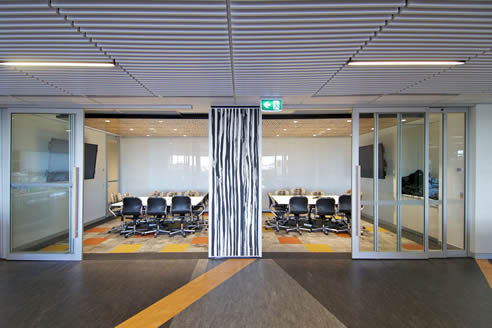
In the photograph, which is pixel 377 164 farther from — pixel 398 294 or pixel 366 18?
pixel 366 18

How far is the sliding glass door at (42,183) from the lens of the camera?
4.70 m

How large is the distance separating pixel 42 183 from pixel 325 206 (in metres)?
6.06

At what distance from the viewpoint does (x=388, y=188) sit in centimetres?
475

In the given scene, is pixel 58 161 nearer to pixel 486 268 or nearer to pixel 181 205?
pixel 181 205

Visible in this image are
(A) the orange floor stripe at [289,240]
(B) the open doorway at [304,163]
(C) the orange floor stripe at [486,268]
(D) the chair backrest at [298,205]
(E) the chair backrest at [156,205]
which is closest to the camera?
(C) the orange floor stripe at [486,268]

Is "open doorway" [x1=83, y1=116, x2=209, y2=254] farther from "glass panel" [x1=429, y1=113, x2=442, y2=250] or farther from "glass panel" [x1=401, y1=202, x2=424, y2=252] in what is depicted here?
"glass panel" [x1=429, y1=113, x2=442, y2=250]

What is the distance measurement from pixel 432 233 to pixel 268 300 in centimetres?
361

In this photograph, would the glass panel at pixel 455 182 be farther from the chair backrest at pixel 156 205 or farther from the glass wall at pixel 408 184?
the chair backrest at pixel 156 205

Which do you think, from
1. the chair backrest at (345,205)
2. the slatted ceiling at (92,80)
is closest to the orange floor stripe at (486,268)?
the chair backrest at (345,205)

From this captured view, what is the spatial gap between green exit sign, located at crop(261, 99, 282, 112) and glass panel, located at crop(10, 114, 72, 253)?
361 cm

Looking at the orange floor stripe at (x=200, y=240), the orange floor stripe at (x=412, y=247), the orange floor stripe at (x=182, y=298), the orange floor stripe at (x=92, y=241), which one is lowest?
the orange floor stripe at (x=92, y=241)

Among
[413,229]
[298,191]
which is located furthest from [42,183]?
[298,191]

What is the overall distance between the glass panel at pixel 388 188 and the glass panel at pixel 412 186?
0.43ft

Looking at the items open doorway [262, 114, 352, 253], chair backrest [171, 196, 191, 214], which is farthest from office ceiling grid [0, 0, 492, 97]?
open doorway [262, 114, 352, 253]
